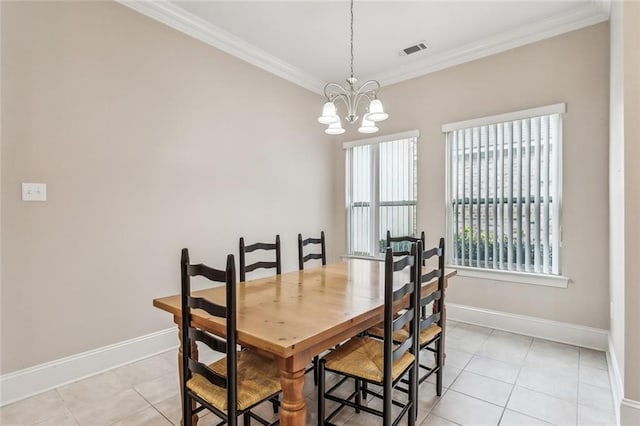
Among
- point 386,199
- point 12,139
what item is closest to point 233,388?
point 12,139

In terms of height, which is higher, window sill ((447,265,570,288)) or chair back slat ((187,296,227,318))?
chair back slat ((187,296,227,318))

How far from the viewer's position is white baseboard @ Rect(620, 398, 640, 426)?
1722 mm

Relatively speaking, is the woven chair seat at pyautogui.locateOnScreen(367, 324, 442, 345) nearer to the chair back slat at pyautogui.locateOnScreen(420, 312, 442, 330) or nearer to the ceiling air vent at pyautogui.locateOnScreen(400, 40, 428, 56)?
the chair back slat at pyautogui.locateOnScreen(420, 312, 442, 330)

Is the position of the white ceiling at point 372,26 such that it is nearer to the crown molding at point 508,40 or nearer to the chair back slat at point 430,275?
the crown molding at point 508,40

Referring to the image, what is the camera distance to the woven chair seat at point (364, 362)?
1663 millimetres

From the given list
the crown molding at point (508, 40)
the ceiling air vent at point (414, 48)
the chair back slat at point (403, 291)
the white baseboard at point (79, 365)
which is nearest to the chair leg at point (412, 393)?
the chair back slat at point (403, 291)

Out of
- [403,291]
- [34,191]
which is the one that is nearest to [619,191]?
[403,291]

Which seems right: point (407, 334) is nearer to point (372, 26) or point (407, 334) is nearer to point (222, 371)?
point (222, 371)

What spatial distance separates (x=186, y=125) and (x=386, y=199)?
265 cm

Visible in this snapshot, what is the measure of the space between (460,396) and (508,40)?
3.37 metres

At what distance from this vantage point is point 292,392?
138 centimetres

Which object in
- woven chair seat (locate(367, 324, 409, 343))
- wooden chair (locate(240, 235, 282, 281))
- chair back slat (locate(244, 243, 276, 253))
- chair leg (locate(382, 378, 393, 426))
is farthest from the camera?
chair back slat (locate(244, 243, 276, 253))

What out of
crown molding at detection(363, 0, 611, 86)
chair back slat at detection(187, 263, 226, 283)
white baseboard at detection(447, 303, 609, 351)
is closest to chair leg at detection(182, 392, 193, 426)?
chair back slat at detection(187, 263, 226, 283)

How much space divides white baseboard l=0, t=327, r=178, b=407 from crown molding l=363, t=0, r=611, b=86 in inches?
155
